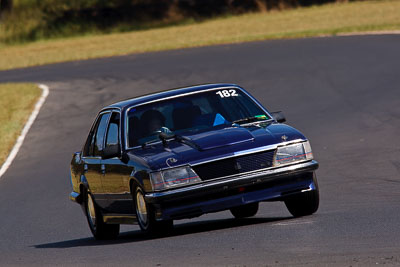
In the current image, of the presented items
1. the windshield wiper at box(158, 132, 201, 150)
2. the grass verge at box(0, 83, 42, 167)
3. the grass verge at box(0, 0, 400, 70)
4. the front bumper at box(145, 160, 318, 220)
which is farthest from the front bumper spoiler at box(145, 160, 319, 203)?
the grass verge at box(0, 0, 400, 70)

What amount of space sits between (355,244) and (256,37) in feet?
117

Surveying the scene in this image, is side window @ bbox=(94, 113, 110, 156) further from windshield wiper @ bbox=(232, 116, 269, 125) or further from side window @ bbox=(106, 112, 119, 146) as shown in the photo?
windshield wiper @ bbox=(232, 116, 269, 125)

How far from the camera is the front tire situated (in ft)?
30.9

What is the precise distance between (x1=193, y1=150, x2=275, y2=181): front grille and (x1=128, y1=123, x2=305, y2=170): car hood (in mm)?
70

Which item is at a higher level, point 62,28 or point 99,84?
point 99,84

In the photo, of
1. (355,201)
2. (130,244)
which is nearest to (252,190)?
(130,244)

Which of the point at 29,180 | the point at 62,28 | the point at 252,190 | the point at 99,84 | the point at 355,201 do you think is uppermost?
the point at 252,190

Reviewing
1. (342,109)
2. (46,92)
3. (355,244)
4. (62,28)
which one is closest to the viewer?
(355,244)

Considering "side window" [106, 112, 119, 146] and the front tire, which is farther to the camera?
"side window" [106, 112, 119, 146]

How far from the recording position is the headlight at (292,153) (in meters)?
9.48

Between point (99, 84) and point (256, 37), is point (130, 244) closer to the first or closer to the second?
point (99, 84)

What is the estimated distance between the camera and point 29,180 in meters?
18.3

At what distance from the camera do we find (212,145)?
9.40m

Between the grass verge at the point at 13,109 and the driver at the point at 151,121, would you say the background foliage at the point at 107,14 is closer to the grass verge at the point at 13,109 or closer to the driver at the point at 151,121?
the grass verge at the point at 13,109
